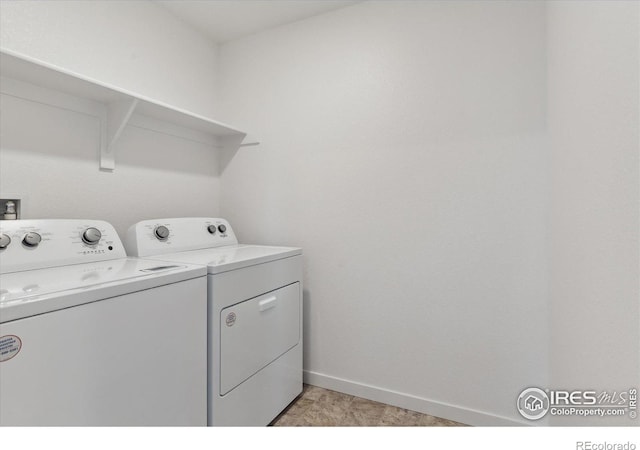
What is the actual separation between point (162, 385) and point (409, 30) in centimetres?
205

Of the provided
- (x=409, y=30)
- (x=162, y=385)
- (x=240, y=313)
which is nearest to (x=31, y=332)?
(x=162, y=385)

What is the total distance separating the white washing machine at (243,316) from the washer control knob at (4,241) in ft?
1.49

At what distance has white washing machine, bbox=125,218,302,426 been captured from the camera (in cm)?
126

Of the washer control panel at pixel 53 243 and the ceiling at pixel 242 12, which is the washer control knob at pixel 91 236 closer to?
the washer control panel at pixel 53 243

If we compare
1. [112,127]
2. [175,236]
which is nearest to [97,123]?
[112,127]

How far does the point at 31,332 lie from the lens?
2.44ft

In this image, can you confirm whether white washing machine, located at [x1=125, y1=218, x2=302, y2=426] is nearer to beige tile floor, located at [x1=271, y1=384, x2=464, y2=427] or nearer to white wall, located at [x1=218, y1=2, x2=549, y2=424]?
beige tile floor, located at [x1=271, y1=384, x2=464, y2=427]

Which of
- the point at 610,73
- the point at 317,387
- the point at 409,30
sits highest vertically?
the point at 409,30

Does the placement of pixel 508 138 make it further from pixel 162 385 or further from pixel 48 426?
pixel 48 426

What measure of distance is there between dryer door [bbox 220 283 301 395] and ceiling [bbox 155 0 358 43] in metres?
1.70

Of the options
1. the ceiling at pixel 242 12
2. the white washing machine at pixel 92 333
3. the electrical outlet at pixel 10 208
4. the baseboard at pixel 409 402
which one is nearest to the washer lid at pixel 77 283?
the white washing machine at pixel 92 333

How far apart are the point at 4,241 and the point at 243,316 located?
2.94ft

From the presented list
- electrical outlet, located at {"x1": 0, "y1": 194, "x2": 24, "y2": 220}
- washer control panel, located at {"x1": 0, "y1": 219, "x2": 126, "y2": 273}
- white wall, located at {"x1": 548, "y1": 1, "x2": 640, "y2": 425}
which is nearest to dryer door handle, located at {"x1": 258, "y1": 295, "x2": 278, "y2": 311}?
washer control panel, located at {"x1": 0, "y1": 219, "x2": 126, "y2": 273}

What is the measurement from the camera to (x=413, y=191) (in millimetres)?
1723
